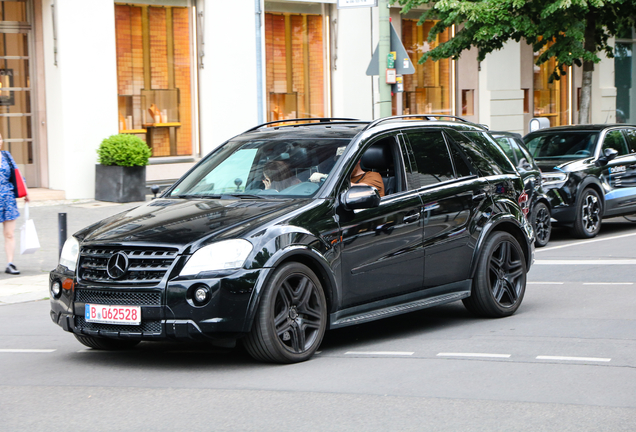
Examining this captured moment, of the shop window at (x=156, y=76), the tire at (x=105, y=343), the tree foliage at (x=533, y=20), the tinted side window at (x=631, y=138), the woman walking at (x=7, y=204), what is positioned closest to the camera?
the tire at (x=105, y=343)

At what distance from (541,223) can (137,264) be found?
8785 millimetres

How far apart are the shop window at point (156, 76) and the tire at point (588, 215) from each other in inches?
342

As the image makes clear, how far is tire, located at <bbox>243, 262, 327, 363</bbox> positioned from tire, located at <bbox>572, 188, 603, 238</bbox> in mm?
8647

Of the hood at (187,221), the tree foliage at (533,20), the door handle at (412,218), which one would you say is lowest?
the door handle at (412,218)

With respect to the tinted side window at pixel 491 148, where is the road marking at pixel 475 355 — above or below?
below

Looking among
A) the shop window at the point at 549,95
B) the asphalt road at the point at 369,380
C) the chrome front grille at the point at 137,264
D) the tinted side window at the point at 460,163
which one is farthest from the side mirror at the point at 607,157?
the shop window at the point at 549,95

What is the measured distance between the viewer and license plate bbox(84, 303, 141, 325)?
20.2ft

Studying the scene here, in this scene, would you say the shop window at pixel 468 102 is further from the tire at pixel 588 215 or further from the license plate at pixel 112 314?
the license plate at pixel 112 314

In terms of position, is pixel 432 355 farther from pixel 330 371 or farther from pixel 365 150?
pixel 365 150

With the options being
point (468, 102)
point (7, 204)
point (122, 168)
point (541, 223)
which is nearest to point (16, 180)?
point (7, 204)

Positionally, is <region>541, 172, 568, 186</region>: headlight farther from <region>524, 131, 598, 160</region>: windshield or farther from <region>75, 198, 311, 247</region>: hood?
<region>75, 198, 311, 247</region>: hood

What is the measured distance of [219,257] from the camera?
608cm

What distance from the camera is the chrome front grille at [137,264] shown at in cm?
609

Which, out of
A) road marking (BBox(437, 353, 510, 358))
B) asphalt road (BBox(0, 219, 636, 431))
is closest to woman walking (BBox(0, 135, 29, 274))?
asphalt road (BBox(0, 219, 636, 431))
